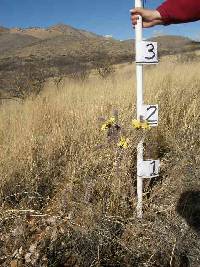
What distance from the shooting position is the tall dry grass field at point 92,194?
10.6 feet

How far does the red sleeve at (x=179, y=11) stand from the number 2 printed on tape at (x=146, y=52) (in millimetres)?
1113

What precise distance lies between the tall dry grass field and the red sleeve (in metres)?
1.62

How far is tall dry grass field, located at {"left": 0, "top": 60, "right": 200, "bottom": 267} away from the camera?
3223 mm

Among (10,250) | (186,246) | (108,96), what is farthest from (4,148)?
(108,96)

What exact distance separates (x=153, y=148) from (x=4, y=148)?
151 centimetres

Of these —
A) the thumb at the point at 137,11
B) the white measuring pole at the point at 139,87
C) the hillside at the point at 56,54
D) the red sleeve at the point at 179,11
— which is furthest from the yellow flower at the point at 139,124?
the hillside at the point at 56,54

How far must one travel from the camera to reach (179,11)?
205cm

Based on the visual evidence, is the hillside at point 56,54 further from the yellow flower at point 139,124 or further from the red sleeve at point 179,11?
the red sleeve at point 179,11

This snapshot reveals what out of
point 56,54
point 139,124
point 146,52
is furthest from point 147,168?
point 56,54

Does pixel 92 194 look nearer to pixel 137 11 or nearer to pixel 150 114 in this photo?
pixel 150 114

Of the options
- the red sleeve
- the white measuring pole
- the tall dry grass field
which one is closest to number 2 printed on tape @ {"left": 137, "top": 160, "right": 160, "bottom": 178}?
the white measuring pole

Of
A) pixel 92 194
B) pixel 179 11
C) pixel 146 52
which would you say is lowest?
pixel 92 194

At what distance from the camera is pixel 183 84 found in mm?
7656

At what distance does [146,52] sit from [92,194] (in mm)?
1218
